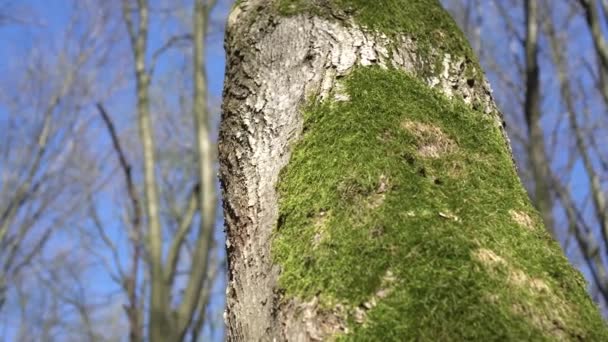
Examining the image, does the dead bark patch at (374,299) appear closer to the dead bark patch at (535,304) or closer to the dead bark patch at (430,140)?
the dead bark patch at (535,304)

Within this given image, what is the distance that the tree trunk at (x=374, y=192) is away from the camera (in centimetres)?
90

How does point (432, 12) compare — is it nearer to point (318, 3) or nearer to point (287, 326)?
point (318, 3)

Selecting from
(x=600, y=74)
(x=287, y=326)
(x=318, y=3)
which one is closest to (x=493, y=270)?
(x=287, y=326)

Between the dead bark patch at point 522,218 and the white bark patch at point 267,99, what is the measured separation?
35 cm

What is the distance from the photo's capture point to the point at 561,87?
28.2 feet

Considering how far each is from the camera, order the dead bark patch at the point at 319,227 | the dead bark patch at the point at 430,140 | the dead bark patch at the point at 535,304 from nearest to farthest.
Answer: the dead bark patch at the point at 535,304 → the dead bark patch at the point at 319,227 → the dead bark patch at the point at 430,140

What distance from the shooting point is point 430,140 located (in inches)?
47.8

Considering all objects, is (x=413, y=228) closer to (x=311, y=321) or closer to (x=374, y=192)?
(x=374, y=192)

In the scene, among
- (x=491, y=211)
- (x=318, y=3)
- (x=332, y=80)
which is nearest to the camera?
(x=491, y=211)

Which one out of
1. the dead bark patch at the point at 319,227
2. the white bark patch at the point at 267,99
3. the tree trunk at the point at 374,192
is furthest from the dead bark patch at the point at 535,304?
the white bark patch at the point at 267,99

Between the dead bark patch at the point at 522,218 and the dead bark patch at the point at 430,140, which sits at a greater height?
the dead bark patch at the point at 430,140

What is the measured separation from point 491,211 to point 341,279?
1.00 ft

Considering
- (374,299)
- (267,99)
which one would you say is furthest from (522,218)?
(267,99)

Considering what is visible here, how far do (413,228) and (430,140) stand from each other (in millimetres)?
279
